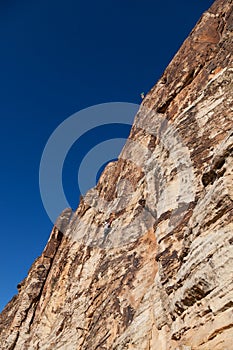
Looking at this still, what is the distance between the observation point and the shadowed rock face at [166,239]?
10.0m

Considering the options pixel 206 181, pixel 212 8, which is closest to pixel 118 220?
pixel 206 181

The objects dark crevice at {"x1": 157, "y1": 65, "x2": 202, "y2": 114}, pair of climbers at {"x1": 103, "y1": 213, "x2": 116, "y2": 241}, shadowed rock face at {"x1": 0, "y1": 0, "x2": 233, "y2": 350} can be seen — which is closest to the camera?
shadowed rock face at {"x1": 0, "y1": 0, "x2": 233, "y2": 350}

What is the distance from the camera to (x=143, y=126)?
2834cm

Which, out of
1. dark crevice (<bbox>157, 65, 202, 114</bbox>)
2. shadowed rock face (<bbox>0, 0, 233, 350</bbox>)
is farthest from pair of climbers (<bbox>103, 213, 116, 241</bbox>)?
dark crevice (<bbox>157, 65, 202, 114</bbox>)

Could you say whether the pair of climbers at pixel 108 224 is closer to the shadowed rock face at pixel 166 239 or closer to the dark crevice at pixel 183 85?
the shadowed rock face at pixel 166 239

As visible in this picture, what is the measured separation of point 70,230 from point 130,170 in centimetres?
1593

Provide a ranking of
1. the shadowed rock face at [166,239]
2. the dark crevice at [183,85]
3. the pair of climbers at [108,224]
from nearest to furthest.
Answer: the shadowed rock face at [166,239] → the dark crevice at [183,85] → the pair of climbers at [108,224]

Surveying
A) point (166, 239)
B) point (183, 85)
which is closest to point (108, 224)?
point (166, 239)

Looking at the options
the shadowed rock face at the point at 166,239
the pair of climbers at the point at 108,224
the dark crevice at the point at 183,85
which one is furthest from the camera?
the pair of climbers at the point at 108,224

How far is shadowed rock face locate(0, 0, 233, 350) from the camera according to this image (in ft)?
32.8

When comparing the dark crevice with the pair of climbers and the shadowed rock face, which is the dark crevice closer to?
the shadowed rock face

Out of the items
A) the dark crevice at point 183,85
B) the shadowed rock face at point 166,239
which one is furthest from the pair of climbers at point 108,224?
the dark crevice at point 183,85

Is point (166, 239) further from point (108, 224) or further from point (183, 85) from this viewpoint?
point (183, 85)

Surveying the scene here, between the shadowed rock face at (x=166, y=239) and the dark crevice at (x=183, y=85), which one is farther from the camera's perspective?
the dark crevice at (x=183, y=85)
